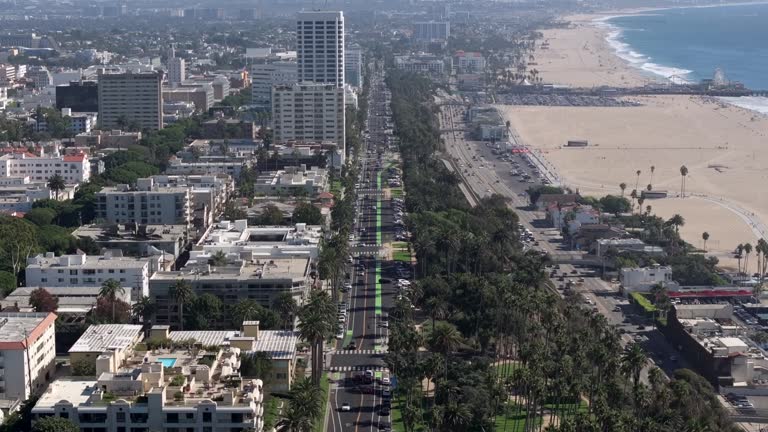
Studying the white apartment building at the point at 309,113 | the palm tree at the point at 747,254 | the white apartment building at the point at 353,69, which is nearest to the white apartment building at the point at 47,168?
the white apartment building at the point at 309,113

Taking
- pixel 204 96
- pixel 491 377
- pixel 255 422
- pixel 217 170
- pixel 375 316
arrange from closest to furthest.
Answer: pixel 255 422, pixel 491 377, pixel 375 316, pixel 217 170, pixel 204 96

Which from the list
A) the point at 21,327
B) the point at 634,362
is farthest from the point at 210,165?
the point at 634,362

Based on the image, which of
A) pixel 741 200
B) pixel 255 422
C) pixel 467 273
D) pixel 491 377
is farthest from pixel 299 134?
pixel 255 422

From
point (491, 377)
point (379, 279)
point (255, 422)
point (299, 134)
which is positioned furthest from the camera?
point (299, 134)

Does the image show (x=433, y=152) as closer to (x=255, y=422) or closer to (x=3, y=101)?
(x=3, y=101)

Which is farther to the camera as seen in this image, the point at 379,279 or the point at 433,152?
the point at 433,152

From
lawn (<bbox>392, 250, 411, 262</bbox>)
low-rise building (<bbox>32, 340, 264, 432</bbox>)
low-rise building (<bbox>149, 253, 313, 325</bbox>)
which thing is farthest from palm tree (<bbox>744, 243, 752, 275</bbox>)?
low-rise building (<bbox>32, 340, 264, 432</bbox>)

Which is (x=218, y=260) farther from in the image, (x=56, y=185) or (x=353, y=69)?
(x=353, y=69)

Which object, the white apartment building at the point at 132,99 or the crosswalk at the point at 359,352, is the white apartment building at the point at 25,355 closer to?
the crosswalk at the point at 359,352
